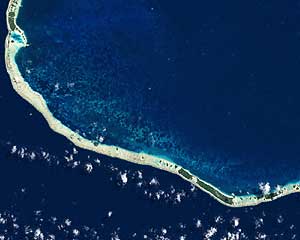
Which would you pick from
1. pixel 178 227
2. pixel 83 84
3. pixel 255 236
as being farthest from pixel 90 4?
pixel 255 236

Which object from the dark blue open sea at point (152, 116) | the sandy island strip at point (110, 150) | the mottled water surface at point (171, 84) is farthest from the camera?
the mottled water surface at point (171, 84)

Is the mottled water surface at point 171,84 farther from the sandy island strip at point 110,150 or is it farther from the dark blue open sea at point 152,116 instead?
the sandy island strip at point 110,150

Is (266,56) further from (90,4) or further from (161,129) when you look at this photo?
(90,4)

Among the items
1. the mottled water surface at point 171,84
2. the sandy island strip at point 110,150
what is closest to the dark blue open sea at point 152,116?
the mottled water surface at point 171,84

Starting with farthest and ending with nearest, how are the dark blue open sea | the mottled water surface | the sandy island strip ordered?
the mottled water surface → the sandy island strip → the dark blue open sea

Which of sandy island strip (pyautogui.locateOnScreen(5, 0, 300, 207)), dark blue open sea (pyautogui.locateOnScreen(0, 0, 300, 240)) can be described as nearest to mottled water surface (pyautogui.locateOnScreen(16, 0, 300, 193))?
dark blue open sea (pyautogui.locateOnScreen(0, 0, 300, 240))

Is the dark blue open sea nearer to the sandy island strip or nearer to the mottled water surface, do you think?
the mottled water surface

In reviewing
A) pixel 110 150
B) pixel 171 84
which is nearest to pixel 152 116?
pixel 171 84
